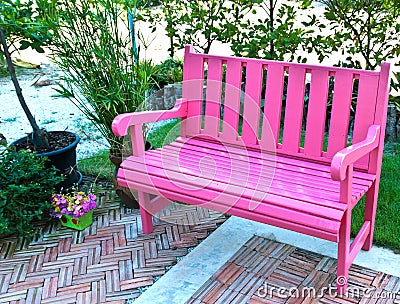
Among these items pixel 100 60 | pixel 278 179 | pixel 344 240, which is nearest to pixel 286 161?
pixel 278 179

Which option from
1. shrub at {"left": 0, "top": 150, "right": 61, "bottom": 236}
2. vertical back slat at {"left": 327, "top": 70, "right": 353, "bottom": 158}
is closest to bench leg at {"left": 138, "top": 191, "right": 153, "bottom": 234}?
shrub at {"left": 0, "top": 150, "right": 61, "bottom": 236}

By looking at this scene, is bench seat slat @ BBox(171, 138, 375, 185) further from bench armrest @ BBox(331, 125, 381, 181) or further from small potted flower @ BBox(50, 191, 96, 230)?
small potted flower @ BBox(50, 191, 96, 230)

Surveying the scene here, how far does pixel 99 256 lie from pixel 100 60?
1209 mm

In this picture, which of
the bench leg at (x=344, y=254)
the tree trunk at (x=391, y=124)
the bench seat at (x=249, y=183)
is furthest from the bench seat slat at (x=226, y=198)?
the tree trunk at (x=391, y=124)

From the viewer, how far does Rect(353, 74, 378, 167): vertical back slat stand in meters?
2.30

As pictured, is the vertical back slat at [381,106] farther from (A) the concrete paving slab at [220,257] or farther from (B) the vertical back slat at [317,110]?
(A) the concrete paving slab at [220,257]

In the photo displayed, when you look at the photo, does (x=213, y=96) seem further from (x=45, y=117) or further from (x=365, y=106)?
(x=45, y=117)

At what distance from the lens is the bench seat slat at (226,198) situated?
196 centimetres

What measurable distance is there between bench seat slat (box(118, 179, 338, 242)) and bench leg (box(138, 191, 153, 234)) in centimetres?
18

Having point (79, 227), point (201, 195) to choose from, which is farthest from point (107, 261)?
point (201, 195)

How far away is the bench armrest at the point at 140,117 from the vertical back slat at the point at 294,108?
69 cm

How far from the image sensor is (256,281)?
91.6 inches

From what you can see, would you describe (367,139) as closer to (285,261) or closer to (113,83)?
(285,261)

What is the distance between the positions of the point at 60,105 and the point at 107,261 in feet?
11.9
